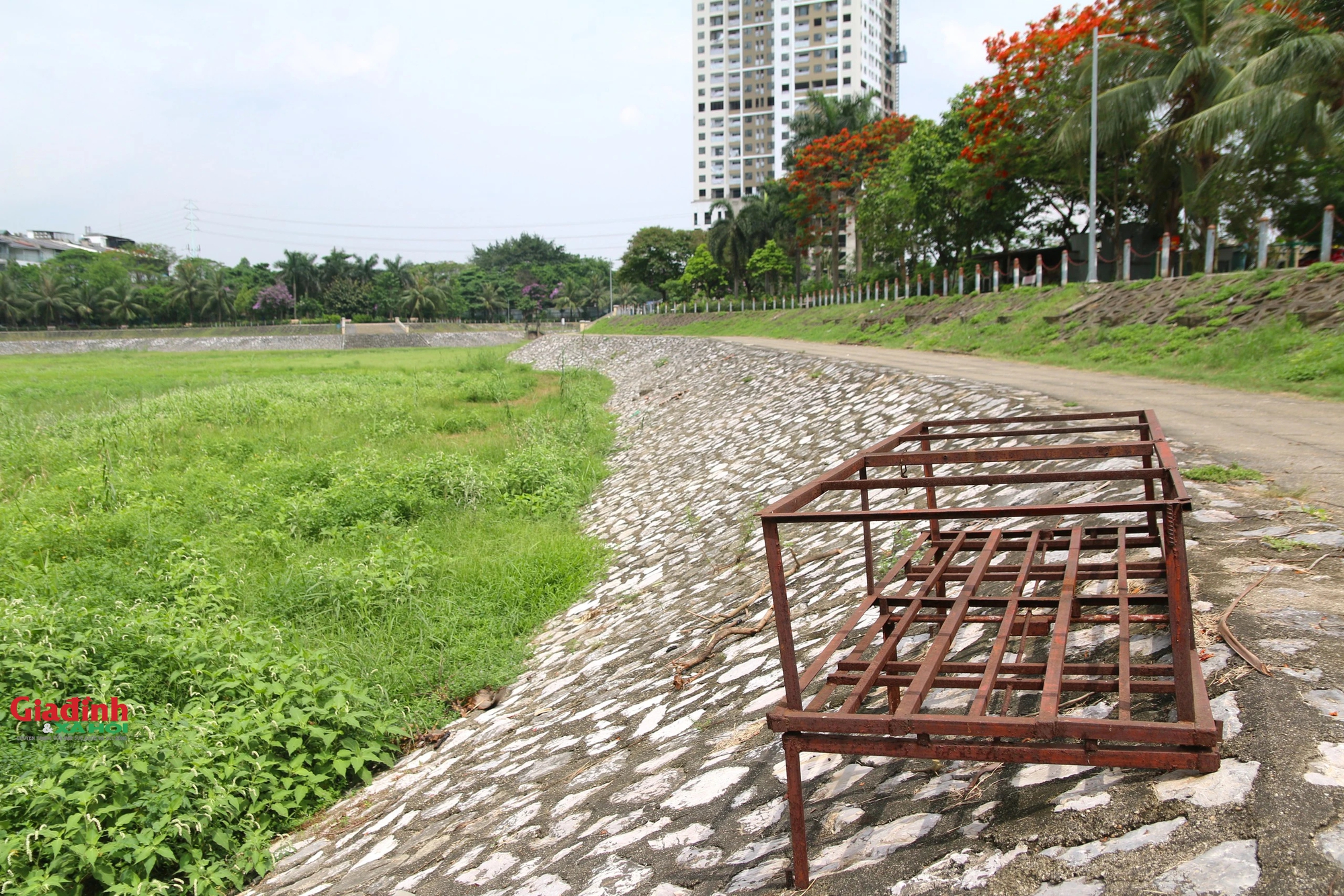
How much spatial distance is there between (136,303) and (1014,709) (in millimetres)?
85638

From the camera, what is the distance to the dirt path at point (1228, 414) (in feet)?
16.2

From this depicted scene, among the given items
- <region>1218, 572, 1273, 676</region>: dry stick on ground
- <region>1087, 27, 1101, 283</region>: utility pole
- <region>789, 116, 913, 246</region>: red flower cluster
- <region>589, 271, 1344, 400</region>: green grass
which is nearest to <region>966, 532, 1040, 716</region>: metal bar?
<region>1218, 572, 1273, 676</region>: dry stick on ground

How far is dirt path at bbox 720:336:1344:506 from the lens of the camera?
494 cm

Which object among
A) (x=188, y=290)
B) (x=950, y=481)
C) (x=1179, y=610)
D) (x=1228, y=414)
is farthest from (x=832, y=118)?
(x=188, y=290)

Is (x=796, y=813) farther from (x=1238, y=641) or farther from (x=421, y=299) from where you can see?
(x=421, y=299)

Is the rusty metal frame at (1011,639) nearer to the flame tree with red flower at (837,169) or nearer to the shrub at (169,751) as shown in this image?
the shrub at (169,751)

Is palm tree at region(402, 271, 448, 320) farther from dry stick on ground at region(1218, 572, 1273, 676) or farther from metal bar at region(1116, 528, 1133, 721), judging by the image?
dry stick on ground at region(1218, 572, 1273, 676)

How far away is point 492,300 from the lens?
93938mm

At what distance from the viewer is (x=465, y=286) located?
320 ft

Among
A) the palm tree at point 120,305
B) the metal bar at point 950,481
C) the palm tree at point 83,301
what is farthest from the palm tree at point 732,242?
the palm tree at point 83,301

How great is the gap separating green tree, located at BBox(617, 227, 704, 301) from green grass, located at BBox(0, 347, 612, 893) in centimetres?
6396

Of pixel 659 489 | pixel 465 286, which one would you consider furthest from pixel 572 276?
pixel 659 489

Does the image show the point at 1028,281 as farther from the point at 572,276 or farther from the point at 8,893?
the point at 572,276

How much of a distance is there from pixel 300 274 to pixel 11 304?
23.7m
